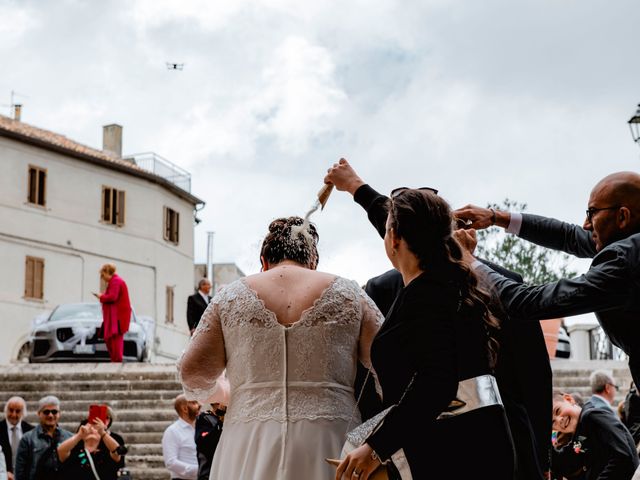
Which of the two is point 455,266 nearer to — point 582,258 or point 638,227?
point 638,227

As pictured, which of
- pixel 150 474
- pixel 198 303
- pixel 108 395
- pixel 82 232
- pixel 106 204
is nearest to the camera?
pixel 150 474

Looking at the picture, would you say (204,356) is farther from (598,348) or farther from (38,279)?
(38,279)

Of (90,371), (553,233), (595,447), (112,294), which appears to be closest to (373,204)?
(553,233)

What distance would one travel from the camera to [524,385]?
392cm

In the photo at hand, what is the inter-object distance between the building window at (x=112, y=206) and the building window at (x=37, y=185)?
2.93 m

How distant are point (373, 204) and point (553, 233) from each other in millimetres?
881

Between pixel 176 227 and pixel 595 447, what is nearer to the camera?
pixel 595 447

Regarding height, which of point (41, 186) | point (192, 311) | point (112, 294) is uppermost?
point (41, 186)

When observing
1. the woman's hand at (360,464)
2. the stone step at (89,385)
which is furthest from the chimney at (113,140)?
the woman's hand at (360,464)

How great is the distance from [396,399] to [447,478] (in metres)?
0.29

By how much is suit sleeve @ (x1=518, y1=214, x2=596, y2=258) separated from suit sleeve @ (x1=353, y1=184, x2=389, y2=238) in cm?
73

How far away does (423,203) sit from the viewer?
341cm

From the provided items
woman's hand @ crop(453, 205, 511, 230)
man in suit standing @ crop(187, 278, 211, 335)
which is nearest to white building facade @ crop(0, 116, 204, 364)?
man in suit standing @ crop(187, 278, 211, 335)

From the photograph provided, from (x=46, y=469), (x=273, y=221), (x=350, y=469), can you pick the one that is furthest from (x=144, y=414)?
(x=350, y=469)
